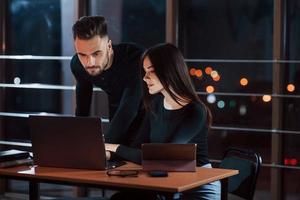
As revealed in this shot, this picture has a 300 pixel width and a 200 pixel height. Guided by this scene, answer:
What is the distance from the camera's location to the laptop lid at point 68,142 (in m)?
2.51

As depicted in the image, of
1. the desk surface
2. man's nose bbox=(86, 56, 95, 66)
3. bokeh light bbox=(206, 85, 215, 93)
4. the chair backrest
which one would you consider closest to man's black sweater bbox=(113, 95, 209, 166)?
the desk surface

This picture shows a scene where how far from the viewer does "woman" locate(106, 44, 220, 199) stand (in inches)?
105

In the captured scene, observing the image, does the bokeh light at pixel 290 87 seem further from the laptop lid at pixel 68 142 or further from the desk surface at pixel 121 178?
the laptop lid at pixel 68 142

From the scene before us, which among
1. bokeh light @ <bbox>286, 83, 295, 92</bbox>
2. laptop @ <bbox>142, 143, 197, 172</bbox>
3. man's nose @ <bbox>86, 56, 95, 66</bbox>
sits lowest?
laptop @ <bbox>142, 143, 197, 172</bbox>

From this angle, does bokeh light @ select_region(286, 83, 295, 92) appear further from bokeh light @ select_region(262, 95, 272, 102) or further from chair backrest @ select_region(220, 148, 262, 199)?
chair backrest @ select_region(220, 148, 262, 199)

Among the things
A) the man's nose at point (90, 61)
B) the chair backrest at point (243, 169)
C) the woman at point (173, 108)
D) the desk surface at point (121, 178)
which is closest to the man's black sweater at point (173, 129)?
the woman at point (173, 108)

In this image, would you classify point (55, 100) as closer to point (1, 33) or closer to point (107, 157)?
point (1, 33)

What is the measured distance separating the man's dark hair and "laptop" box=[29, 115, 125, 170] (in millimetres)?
502

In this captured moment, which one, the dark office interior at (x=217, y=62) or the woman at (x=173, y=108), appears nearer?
the woman at (x=173, y=108)

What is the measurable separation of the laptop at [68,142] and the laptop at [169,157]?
19 centimetres

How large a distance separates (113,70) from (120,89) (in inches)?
4.3

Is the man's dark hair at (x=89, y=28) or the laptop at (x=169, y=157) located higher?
the man's dark hair at (x=89, y=28)

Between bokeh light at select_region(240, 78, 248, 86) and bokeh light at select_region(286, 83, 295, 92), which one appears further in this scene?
bokeh light at select_region(240, 78, 248, 86)

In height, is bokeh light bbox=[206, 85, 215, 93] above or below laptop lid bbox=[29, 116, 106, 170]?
above
